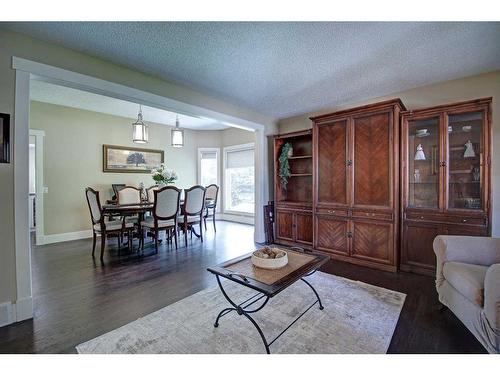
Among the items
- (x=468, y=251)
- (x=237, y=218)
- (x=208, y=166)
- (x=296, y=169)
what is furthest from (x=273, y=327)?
(x=208, y=166)

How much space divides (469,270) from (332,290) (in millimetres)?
1155

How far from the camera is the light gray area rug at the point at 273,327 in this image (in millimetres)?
1583

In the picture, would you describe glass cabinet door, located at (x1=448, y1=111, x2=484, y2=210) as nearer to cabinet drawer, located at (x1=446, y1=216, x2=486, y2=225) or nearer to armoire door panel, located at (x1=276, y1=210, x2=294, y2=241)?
cabinet drawer, located at (x1=446, y1=216, x2=486, y2=225)

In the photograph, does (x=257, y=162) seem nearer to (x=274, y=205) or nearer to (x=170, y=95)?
(x=274, y=205)

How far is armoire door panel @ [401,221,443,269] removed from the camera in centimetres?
283

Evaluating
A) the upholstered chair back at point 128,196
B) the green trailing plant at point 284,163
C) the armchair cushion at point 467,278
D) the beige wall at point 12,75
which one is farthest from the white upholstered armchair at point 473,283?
the upholstered chair back at point 128,196

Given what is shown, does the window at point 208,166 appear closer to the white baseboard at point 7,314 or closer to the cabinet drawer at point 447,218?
the cabinet drawer at point 447,218

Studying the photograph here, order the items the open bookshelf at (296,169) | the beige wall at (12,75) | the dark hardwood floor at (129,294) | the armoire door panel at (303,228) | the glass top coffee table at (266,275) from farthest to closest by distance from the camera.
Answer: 1. the open bookshelf at (296,169)
2. the armoire door panel at (303,228)
3. the beige wall at (12,75)
4. the dark hardwood floor at (129,294)
5. the glass top coffee table at (266,275)

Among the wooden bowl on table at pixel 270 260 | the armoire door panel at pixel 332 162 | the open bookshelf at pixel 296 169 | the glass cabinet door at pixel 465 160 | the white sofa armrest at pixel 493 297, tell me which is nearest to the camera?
the white sofa armrest at pixel 493 297

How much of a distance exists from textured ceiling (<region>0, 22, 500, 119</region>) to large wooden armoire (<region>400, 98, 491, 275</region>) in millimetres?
576

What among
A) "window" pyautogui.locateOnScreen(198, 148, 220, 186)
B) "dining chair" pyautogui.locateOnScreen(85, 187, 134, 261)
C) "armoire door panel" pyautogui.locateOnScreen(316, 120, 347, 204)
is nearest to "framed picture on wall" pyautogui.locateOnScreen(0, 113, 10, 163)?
"dining chair" pyautogui.locateOnScreen(85, 187, 134, 261)

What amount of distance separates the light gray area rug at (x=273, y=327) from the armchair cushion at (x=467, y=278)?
0.53 metres
